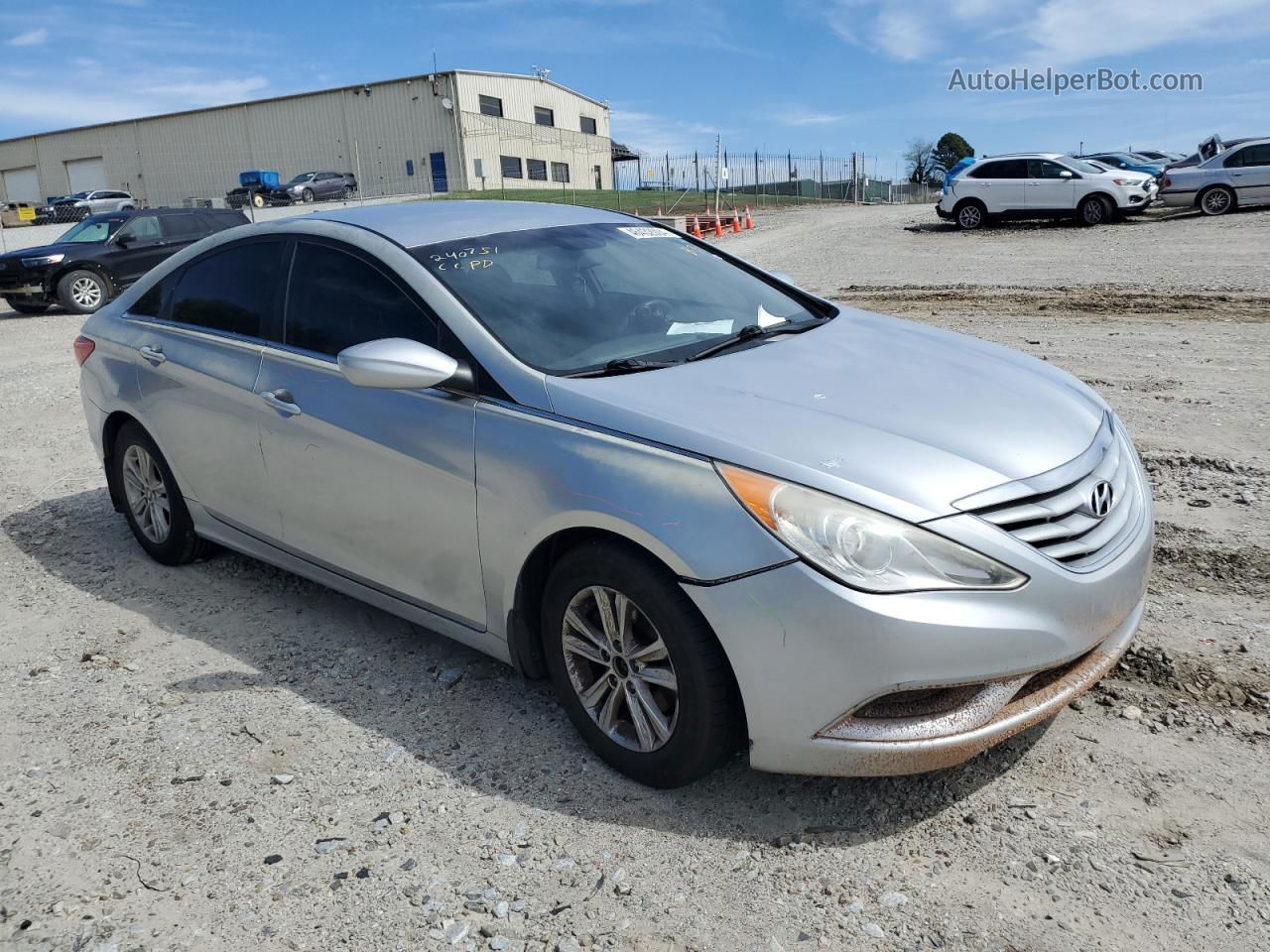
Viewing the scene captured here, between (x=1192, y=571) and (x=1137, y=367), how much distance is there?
4419mm

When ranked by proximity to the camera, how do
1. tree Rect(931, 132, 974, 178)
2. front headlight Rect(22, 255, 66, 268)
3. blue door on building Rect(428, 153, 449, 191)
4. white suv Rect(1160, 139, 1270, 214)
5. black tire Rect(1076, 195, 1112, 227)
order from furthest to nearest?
1. tree Rect(931, 132, 974, 178)
2. blue door on building Rect(428, 153, 449, 191)
3. black tire Rect(1076, 195, 1112, 227)
4. white suv Rect(1160, 139, 1270, 214)
5. front headlight Rect(22, 255, 66, 268)

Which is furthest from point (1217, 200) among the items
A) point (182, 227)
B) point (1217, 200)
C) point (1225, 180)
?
point (182, 227)

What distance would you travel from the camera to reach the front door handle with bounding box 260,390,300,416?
Answer: 390 centimetres

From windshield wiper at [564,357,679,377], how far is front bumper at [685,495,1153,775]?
0.86m

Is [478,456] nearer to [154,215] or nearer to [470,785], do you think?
[470,785]

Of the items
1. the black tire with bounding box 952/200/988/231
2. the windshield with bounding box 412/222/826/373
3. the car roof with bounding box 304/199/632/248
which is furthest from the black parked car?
the black tire with bounding box 952/200/988/231

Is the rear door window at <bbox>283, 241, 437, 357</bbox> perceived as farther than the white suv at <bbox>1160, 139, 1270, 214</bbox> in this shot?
No

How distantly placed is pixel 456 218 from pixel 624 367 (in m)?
1.19

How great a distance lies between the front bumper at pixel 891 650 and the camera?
2508mm

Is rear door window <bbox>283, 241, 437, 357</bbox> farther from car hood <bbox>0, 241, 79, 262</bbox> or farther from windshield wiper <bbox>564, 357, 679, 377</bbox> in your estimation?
car hood <bbox>0, 241, 79, 262</bbox>

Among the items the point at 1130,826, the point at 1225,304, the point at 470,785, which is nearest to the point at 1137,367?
the point at 1225,304

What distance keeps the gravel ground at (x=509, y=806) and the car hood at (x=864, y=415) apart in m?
0.92

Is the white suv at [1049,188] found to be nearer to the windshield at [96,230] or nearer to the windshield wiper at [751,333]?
the windshield at [96,230]

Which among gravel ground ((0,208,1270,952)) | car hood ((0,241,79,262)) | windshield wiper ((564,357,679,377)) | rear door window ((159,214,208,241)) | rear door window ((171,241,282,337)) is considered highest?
rear door window ((159,214,208,241))
